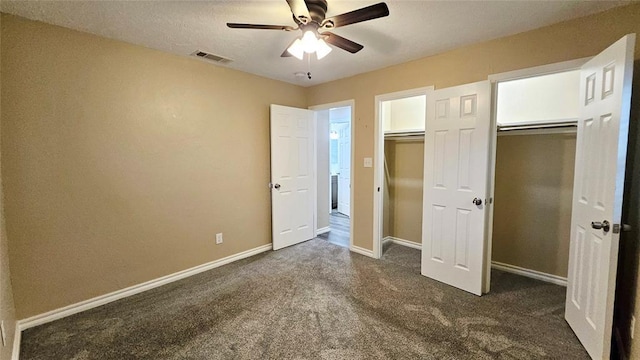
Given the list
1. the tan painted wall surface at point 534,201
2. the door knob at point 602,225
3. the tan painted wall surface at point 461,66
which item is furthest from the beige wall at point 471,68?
the tan painted wall surface at point 534,201

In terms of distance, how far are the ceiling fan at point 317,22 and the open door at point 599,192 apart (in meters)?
1.49

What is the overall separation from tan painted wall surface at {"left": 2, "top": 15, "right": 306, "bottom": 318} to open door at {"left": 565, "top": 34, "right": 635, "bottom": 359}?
3.32 m

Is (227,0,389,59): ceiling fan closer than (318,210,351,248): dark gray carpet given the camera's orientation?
Yes

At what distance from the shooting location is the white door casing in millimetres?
6262

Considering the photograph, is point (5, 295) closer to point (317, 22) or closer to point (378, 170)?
point (317, 22)

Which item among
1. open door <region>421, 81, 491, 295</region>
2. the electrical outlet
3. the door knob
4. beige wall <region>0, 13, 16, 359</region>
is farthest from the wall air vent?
the door knob

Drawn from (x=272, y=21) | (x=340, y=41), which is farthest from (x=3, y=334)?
(x=340, y=41)

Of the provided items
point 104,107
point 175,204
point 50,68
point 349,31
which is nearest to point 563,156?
point 349,31

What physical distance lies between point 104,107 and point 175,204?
1.12m

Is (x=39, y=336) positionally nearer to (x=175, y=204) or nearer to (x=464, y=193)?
(x=175, y=204)

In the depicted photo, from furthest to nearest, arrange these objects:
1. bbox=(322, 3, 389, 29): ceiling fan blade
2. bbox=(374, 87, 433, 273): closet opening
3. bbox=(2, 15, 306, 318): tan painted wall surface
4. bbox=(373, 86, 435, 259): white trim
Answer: bbox=(374, 87, 433, 273): closet opening < bbox=(373, 86, 435, 259): white trim < bbox=(2, 15, 306, 318): tan painted wall surface < bbox=(322, 3, 389, 29): ceiling fan blade

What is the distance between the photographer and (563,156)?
108 inches

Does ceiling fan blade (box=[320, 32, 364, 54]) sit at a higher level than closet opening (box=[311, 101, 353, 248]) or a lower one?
higher

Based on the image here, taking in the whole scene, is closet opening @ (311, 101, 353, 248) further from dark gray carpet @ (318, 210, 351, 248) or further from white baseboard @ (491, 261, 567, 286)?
white baseboard @ (491, 261, 567, 286)
